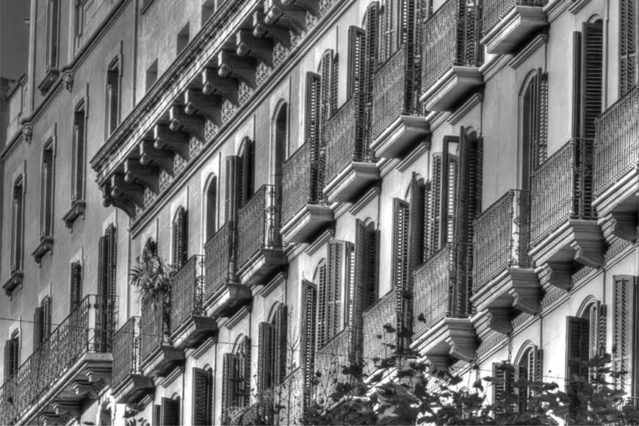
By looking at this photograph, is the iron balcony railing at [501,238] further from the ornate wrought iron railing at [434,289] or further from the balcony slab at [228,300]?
the balcony slab at [228,300]

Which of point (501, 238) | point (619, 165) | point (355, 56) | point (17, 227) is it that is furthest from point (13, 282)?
point (619, 165)

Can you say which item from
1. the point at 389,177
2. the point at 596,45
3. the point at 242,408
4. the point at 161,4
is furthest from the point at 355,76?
the point at 161,4

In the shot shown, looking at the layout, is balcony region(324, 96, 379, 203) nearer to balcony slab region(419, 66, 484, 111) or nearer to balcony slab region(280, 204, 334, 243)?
balcony slab region(280, 204, 334, 243)

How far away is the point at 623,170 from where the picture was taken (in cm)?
3859

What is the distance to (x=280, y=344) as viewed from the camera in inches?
2099

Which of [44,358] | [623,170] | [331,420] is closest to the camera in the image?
[331,420]

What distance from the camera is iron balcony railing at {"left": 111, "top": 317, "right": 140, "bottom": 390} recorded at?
61.5 metres

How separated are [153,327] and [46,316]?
11.7 meters

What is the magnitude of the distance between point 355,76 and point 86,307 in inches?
674

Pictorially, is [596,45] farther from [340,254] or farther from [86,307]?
[86,307]

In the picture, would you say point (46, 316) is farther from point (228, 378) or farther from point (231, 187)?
point (228, 378)

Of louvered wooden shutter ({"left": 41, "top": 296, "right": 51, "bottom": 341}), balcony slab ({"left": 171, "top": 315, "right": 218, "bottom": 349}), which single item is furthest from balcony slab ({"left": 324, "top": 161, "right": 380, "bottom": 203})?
louvered wooden shutter ({"left": 41, "top": 296, "right": 51, "bottom": 341})

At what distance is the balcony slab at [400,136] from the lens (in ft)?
153

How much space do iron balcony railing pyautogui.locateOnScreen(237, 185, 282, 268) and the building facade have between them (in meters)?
0.05
